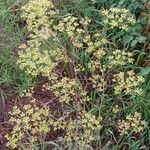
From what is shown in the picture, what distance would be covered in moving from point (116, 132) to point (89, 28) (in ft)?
3.15

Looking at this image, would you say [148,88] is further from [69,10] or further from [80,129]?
→ [69,10]

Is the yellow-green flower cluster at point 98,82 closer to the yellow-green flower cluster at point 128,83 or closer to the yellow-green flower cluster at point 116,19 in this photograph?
the yellow-green flower cluster at point 128,83

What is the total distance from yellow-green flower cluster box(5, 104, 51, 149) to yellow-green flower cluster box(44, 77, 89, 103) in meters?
0.14

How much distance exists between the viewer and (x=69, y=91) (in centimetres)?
299

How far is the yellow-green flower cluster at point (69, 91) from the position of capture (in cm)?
292

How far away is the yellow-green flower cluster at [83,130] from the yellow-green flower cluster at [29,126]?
0.48ft

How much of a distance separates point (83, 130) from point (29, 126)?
34 centimetres

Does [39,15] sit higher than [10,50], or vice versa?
[39,15]

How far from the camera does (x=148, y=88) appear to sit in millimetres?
3248

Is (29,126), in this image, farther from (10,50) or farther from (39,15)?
(10,50)

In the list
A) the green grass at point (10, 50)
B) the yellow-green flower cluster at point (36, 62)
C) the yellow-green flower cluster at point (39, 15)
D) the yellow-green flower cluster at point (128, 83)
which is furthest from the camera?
the green grass at point (10, 50)

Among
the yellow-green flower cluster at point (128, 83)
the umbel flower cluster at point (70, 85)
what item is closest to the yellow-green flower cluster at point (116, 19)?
the umbel flower cluster at point (70, 85)


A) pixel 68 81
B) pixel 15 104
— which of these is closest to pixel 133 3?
pixel 68 81

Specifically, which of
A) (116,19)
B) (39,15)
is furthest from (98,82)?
(39,15)
